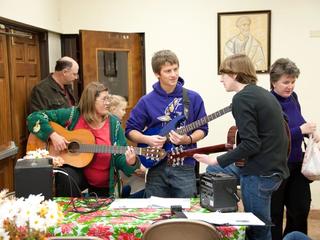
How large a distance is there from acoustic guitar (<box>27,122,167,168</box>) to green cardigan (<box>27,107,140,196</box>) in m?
0.05

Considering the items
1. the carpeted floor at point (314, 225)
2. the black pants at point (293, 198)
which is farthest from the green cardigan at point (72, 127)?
the carpeted floor at point (314, 225)

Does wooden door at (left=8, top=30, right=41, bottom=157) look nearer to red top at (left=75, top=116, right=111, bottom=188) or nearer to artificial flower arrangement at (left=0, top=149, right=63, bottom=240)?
red top at (left=75, top=116, right=111, bottom=188)

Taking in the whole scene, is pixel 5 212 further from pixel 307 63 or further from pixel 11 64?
pixel 307 63

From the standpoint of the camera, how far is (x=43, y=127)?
3.17 meters

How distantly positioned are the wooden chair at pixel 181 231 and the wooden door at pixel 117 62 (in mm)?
2864

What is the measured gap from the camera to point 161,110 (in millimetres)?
2863

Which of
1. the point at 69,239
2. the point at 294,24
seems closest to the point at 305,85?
the point at 294,24

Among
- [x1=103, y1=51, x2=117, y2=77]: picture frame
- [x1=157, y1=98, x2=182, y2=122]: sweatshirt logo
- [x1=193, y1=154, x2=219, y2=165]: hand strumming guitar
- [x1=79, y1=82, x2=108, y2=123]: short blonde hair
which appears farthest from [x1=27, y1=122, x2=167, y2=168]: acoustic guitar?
[x1=103, y1=51, x2=117, y2=77]: picture frame

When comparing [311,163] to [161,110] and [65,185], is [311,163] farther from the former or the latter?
[65,185]

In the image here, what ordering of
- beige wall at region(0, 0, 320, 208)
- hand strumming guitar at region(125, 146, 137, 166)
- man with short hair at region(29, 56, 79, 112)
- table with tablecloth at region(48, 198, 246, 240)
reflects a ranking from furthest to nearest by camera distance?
beige wall at region(0, 0, 320, 208) < man with short hair at region(29, 56, 79, 112) < hand strumming guitar at region(125, 146, 137, 166) < table with tablecloth at region(48, 198, 246, 240)

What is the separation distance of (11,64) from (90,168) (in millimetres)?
1366

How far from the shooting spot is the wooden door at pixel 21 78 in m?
3.73

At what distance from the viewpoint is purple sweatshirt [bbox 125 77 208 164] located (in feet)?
9.39

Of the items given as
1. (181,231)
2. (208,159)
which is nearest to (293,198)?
(208,159)
